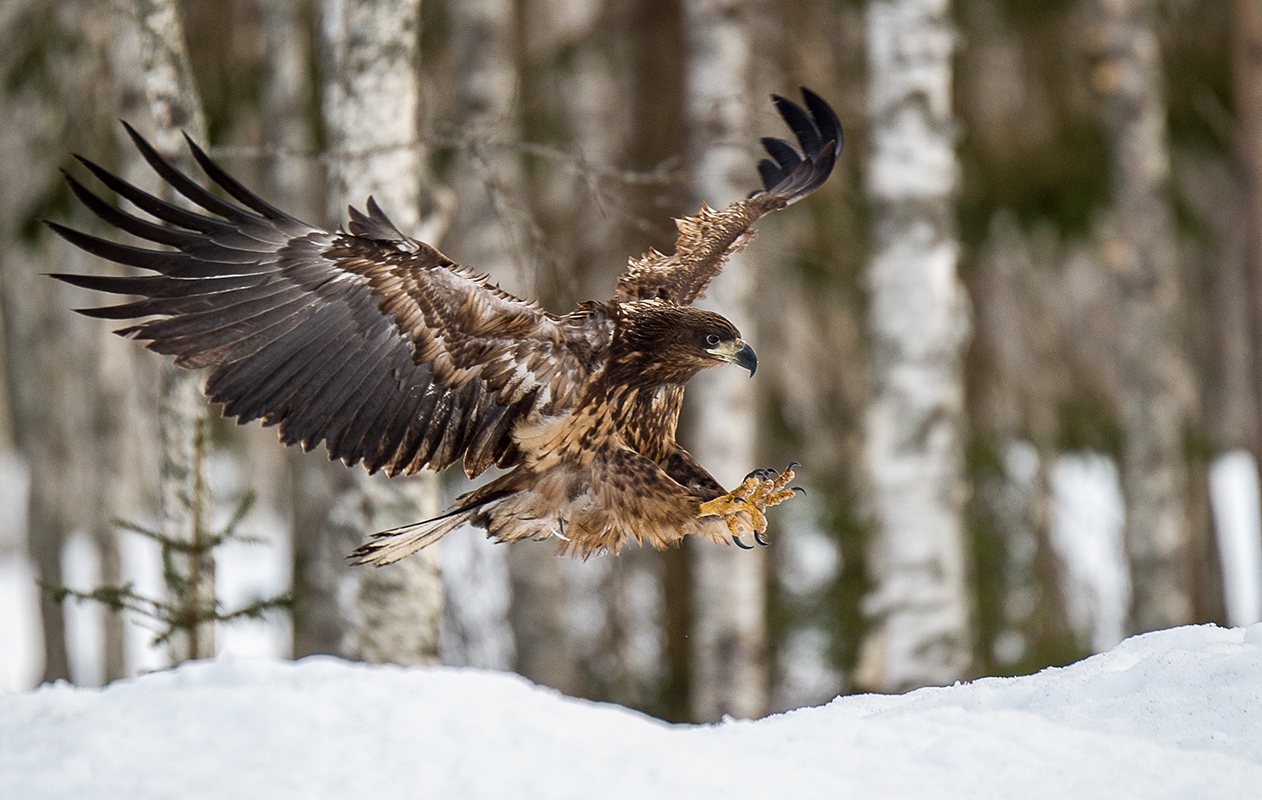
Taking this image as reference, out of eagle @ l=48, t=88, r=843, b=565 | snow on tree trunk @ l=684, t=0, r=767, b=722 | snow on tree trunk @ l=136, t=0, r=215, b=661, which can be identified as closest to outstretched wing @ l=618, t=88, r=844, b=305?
eagle @ l=48, t=88, r=843, b=565

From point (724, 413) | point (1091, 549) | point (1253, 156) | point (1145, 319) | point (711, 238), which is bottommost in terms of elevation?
point (1091, 549)

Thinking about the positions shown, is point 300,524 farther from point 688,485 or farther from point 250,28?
point 250,28

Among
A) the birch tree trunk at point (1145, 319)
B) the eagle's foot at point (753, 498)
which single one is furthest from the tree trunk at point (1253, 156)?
the eagle's foot at point (753, 498)

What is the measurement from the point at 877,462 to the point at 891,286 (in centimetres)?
93

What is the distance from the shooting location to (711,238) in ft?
15.0

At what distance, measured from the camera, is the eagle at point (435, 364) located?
12.2 ft

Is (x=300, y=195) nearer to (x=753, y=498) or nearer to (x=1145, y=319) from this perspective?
(x=753, y=498)

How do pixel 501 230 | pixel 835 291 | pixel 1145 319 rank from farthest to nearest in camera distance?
pixel 835 291
pixel 1145 319
pixel 501 230

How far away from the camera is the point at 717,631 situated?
300 inches

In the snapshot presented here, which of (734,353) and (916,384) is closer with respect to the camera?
(734,353)

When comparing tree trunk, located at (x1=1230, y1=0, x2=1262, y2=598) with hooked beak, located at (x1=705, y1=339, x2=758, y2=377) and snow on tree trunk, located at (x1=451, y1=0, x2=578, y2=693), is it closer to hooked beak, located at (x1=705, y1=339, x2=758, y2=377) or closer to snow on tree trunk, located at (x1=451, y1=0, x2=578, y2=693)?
snow on tree trunk, located at (x1=451, y1=0, x2=578, y2=693)

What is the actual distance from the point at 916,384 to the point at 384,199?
123 inches

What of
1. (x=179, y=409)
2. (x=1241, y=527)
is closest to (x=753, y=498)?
(x=179, y=409)

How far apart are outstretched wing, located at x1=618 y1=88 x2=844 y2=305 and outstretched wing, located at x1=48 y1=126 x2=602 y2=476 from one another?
0.57m
